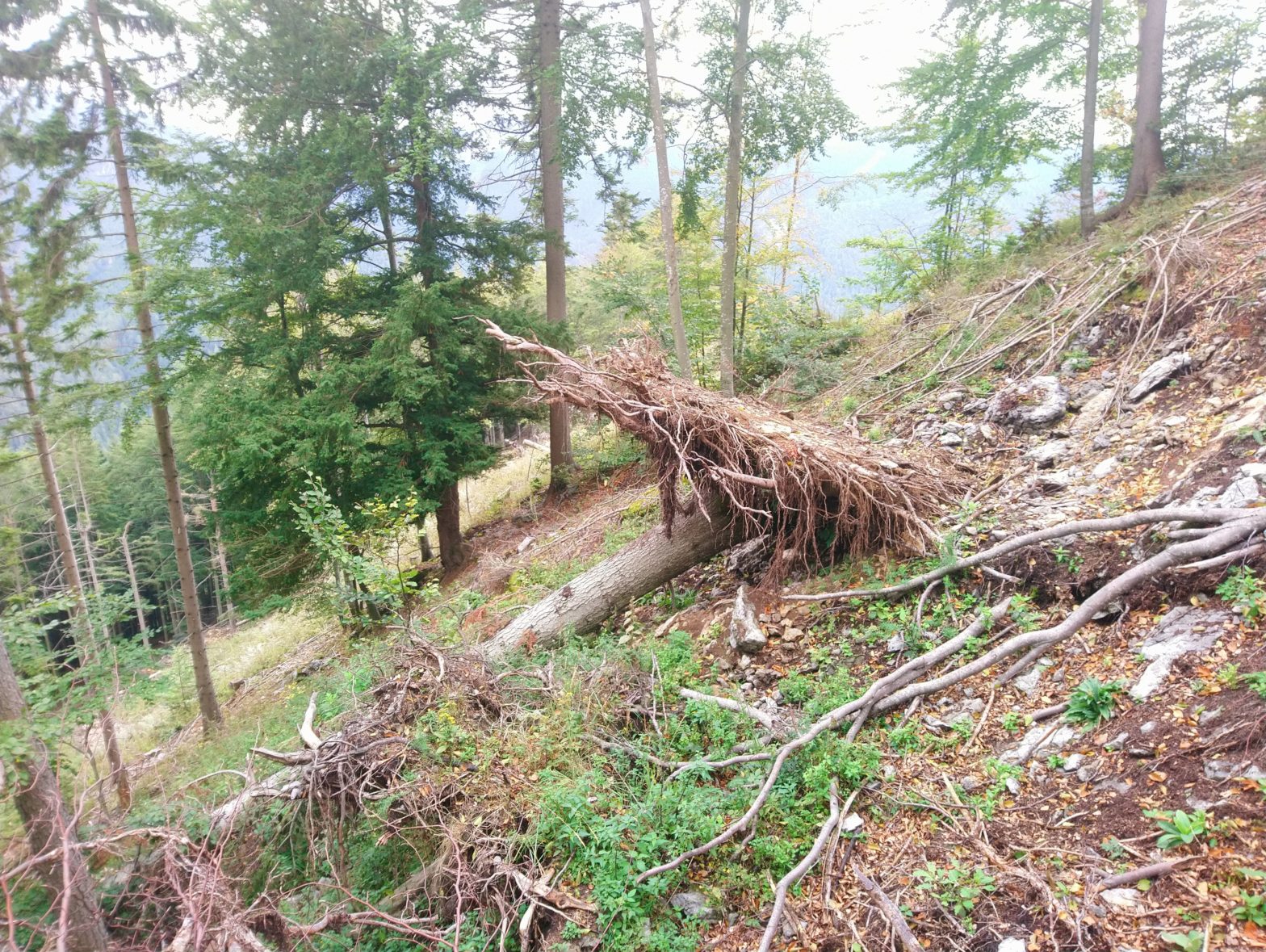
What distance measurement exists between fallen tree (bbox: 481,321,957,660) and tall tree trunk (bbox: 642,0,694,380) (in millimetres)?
3549

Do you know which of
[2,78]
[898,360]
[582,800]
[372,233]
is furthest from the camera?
[372,233]

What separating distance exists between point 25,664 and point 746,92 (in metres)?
11.0

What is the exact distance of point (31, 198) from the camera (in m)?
8.17

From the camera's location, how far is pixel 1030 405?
610cm

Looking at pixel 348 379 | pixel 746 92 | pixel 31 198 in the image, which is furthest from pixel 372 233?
pixel 746 92

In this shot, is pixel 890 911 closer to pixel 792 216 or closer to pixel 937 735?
pixel 937 735

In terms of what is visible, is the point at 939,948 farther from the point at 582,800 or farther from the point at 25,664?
the point at 25,664

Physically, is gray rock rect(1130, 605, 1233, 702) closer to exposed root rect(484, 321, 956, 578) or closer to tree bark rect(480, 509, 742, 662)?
exposed root rect(484, 321, 956, 578)

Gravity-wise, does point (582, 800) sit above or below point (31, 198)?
below

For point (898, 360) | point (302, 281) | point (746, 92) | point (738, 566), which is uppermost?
point (746, 92)

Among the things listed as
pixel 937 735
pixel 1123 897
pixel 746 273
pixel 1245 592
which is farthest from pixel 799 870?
pixel 746 273

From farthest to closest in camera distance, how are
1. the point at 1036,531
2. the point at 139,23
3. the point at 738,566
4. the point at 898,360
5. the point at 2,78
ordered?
the point at 898,360
the point at 139,23
the point at 2,78
the point at 738,566
the point at 1036,531

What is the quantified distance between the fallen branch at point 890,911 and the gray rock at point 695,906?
75cm

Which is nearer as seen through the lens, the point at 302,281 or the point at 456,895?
the point at 456,895
